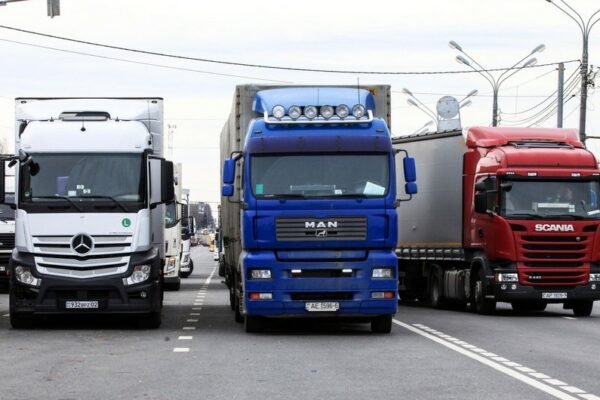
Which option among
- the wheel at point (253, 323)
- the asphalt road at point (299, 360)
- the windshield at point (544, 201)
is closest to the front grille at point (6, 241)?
the asphalt road at point (299, 360)

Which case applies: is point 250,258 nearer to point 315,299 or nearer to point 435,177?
point 315,299

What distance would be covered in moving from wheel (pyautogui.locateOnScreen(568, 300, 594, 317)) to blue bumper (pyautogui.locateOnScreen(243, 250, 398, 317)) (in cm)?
856

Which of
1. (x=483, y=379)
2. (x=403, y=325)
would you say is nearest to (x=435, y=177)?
(x=403, y=325)

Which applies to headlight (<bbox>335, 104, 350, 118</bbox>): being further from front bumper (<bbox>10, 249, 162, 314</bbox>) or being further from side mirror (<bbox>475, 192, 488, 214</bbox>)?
side mirror (<bbox>475, 192, 488, 214</bbox>)

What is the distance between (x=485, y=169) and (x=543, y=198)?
1.40 m

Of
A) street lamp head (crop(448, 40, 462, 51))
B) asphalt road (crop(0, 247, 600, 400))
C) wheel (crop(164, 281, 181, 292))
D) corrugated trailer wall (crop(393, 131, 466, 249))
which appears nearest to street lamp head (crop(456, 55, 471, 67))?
street lamp head (crop(448, 40, 462, 51))

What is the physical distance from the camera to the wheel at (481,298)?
87.2ft

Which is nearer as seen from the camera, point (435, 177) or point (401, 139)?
point (435, 177)

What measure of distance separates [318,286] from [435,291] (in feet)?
35.6

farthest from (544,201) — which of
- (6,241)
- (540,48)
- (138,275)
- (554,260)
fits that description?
(540,48)

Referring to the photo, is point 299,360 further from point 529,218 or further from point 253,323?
point 529,218

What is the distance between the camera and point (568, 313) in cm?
2898

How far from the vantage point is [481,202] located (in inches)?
1016

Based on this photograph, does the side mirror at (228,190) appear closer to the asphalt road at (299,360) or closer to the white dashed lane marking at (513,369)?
the asphalt road at (299,360)
